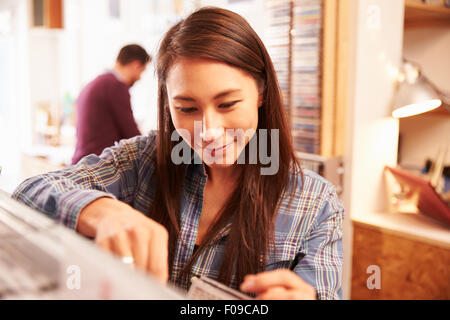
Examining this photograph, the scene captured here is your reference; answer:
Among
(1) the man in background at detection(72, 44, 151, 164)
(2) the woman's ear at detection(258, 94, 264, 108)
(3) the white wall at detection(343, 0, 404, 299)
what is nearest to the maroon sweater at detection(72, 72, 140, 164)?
(1) the man in background at detection(72, 44, 151, 164)

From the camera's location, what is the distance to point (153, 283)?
341 mm

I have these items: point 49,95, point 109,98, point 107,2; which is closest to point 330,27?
point 109,98

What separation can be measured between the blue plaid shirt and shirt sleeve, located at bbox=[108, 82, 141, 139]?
1693 mm

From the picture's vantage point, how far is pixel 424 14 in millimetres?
2355

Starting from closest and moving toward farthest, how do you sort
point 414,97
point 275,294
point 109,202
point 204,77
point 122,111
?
point 275,294 → point 109,202 → point 204,77 → point 414,97 → point 122,111

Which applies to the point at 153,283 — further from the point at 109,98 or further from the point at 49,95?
the point at 49,95

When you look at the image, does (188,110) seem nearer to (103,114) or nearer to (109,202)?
(109,202)

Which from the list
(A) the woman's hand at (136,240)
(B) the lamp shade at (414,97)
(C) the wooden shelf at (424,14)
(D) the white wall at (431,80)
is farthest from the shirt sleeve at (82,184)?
(D) the white wall at (431,80)

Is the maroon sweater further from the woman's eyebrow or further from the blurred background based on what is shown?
the woman's eyebrow

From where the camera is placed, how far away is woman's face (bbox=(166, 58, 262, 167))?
0.88 meters

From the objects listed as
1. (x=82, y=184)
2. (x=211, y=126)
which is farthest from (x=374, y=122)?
(x=82, y=184)

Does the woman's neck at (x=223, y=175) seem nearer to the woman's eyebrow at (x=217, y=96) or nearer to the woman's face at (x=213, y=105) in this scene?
the woman's face at (x=213, y=105)

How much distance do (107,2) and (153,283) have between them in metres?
4.81

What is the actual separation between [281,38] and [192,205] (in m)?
1.39
